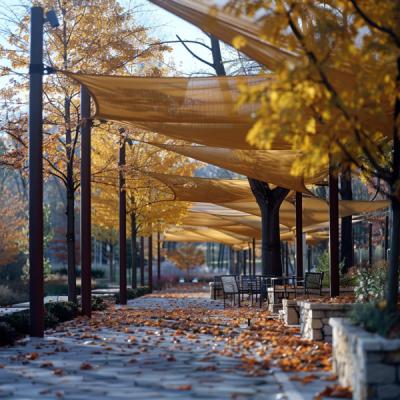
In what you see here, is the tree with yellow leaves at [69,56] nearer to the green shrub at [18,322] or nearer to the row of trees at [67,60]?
the row of trees at [67,60]

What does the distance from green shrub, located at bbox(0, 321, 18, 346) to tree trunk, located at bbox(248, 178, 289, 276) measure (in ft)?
30.5

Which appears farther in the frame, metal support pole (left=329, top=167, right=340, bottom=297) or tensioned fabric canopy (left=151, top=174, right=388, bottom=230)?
tensioned fabric canopy (left=151, top=174, right=388, bottom=230)

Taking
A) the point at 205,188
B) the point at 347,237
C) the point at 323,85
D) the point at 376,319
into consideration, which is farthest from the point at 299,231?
the point at 323,85

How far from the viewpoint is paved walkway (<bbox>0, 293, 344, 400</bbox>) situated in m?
6.21

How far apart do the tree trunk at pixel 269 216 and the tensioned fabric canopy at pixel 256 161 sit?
165 inches

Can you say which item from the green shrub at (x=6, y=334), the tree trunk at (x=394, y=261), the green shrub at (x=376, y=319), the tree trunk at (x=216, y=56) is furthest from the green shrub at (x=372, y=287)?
the tree trunk at (x=216, y=56)

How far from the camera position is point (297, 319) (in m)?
11.9

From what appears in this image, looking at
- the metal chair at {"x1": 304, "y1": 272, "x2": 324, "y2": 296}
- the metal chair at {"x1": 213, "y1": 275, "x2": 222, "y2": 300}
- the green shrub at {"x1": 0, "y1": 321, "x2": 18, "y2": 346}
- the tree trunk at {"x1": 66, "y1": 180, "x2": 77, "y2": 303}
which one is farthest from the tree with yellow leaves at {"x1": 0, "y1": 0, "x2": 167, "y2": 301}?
the metal chair at {"x1": 213, "y1": 275, "x2": 222, "y2": 300}

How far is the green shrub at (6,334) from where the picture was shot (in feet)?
31.3

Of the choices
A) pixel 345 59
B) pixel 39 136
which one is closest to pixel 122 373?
pixel 345 59

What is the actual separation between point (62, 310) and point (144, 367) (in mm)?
5700

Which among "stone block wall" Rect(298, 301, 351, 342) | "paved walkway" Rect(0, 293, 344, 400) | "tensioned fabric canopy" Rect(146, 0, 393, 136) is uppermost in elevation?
"tensioned fabric canopy" Rect(146, 0, 393, 136)

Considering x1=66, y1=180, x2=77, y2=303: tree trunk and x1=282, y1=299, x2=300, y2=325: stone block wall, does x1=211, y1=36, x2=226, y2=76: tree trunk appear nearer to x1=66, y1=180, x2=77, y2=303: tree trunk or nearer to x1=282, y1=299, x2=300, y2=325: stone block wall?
x1=66, y1=180, x2=77, y2=303: tree trunk

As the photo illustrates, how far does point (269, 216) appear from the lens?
1867 cm
